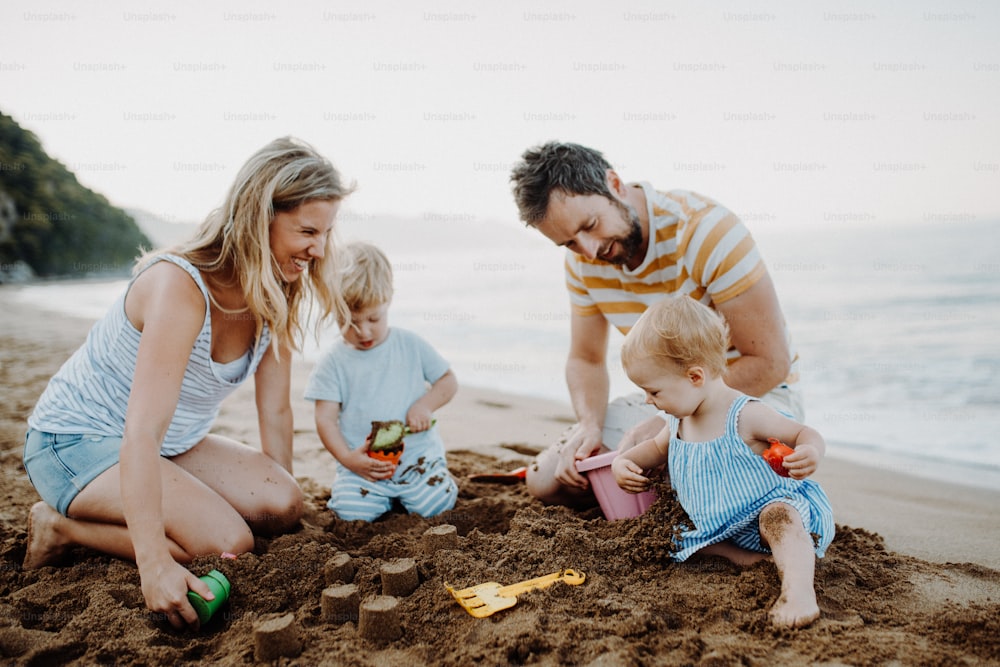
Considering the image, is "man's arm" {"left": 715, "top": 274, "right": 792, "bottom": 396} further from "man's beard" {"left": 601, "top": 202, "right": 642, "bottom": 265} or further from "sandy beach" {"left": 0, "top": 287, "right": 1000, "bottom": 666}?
"sandy beach" {"left": 0, "top": 287, "right": 1000, "bottom": 666}

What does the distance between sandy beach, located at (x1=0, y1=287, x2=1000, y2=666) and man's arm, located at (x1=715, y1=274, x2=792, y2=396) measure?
619 mm

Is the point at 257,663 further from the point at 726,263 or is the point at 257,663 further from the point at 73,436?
the point at 726,263

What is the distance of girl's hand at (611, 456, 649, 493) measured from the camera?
237cm

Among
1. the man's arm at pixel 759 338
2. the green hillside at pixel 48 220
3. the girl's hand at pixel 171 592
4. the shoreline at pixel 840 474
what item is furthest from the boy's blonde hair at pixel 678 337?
the green hillside at pixel 48 220

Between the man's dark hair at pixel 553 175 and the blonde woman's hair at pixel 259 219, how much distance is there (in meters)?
0.76

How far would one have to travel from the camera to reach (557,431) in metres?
4.71

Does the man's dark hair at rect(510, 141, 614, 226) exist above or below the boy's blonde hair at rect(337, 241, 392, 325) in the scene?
above

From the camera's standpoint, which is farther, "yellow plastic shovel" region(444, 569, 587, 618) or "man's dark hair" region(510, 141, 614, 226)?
"man's dark hair" region(510, 141, 614, 226)

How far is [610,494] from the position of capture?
273cm

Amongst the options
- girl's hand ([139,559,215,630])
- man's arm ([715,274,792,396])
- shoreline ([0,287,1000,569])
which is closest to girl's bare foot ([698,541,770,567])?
man's arm ([715,274,792,396])

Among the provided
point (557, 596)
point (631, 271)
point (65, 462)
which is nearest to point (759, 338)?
point (631, 271)

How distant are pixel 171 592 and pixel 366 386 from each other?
1374mm

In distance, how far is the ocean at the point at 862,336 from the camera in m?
4.38

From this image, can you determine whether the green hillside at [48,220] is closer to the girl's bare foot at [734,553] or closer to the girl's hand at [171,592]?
the girl's hand at [171,592]
